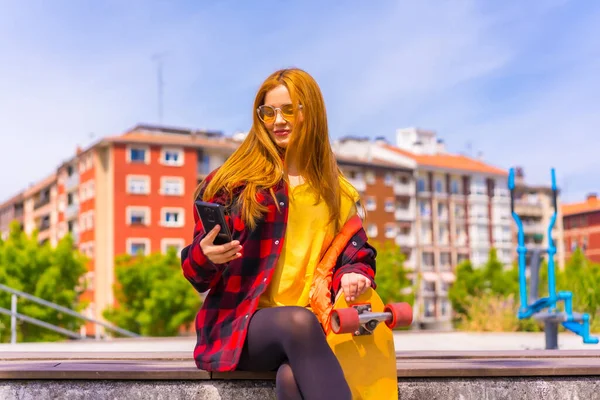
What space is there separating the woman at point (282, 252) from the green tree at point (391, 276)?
5276cm

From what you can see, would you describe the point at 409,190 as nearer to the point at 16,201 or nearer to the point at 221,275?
the point at 16,201

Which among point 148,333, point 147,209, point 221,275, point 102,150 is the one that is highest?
point 102,150

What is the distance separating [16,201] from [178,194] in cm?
3226

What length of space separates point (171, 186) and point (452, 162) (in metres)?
31.4

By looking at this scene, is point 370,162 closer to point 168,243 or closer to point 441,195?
point 441,195

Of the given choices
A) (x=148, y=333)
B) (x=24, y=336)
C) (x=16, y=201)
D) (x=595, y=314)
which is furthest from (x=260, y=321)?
(x=16, y=201)

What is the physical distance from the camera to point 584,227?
9600cm

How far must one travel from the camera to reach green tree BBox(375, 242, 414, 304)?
188 ft

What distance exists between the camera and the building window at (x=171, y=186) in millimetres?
60281

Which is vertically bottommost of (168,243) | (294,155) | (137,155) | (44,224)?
(294,155)

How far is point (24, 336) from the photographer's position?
127 ft

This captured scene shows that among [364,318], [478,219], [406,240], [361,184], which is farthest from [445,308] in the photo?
[364,318]

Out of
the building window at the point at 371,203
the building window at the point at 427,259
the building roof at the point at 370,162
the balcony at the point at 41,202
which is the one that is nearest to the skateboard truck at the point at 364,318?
the building roof at the point at 370,162

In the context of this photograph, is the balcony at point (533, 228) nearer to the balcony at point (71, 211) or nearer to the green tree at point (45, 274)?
the balcony at point (71, 211)
